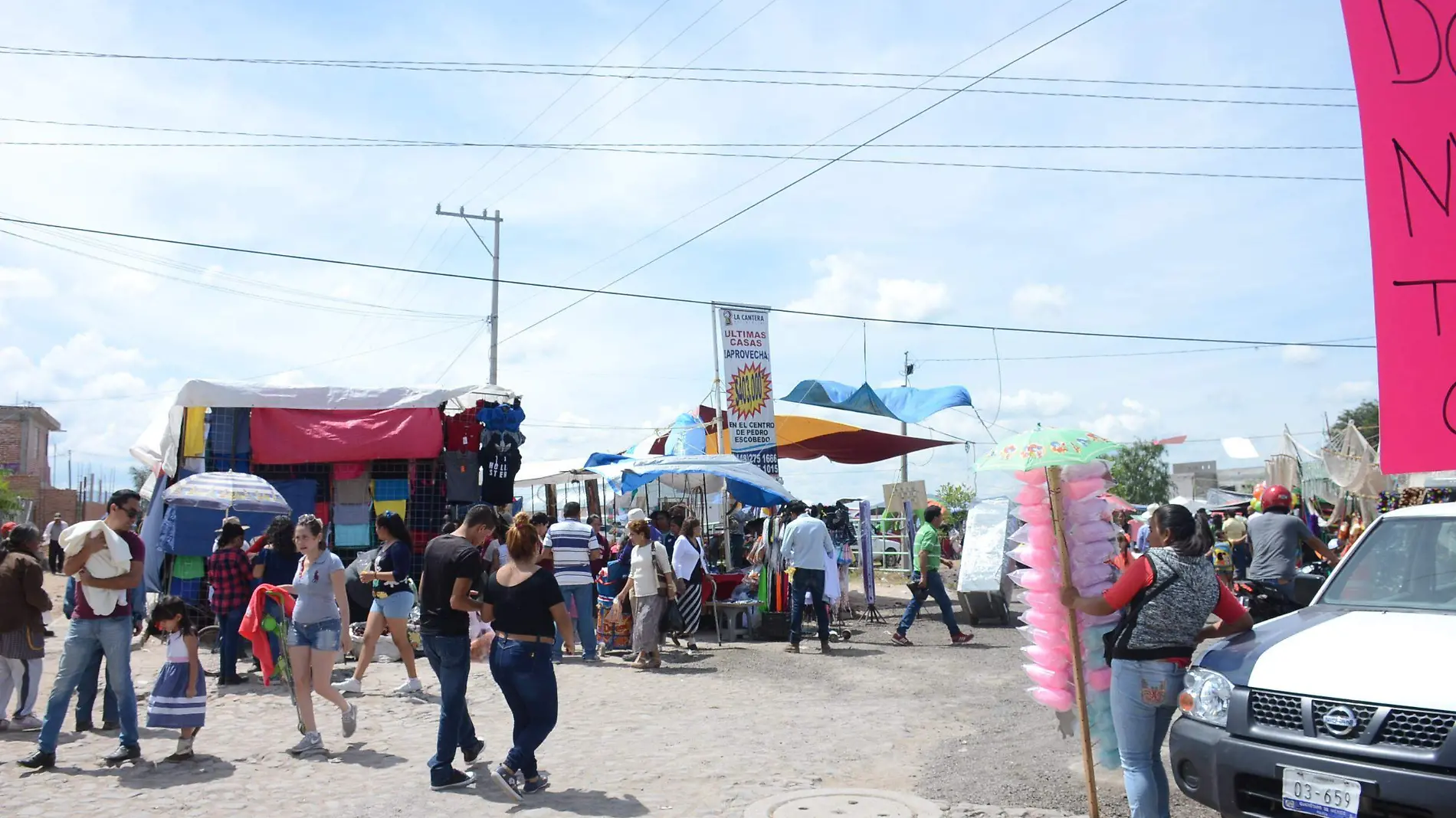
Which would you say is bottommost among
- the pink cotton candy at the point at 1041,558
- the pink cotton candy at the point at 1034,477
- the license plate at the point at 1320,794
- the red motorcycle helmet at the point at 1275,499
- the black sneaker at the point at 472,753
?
the black sneaker at the point at 472,753

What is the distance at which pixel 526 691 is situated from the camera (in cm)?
643

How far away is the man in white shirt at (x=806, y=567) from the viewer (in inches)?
521

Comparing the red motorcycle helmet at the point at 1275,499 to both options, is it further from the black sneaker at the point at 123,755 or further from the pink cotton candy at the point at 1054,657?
the black sneaker at the point at 123,755

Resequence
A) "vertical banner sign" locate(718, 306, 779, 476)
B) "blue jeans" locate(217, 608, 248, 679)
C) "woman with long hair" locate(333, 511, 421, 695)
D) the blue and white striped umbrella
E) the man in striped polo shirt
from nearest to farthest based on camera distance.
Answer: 1. "woman with long hair" locate(333, 511, 421, 695)
2. "blue jeans" locate(217, 608, 248, 679)
3. the blue and white striped umbrella
4. the man in striped polo shirt
5. "vertical banner sign" locate(718, 306, 779, 476)

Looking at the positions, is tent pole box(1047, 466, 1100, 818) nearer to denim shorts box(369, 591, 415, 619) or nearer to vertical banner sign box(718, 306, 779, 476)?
denim shorts box(369, 591, 415, 619)

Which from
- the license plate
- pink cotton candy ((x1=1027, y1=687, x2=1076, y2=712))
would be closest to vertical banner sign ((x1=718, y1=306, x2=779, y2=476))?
pink cotton candy ((x1=1027, y1=687, x2=1076, y2=712))

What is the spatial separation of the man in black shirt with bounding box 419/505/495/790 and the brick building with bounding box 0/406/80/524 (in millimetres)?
42810

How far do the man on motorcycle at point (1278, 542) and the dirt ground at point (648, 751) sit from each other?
2720 millimetres

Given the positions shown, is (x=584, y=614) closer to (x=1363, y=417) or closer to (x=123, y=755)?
(x=123, y=755)

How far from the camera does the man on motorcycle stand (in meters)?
10.6

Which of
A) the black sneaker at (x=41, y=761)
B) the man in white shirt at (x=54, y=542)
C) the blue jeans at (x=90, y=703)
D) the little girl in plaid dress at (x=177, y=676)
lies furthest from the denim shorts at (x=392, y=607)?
the man in white shirt at (x=54, y=542)

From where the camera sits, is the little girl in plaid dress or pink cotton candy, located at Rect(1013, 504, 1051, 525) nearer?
pink cotton candy, located at Rect(1013, 504, 1051, 525)

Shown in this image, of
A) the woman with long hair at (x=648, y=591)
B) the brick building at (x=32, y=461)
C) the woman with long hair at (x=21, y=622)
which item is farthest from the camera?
the brick building at (x=32, y=461)

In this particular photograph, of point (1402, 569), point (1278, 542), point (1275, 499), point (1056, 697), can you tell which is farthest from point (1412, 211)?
point (1275, 499)
